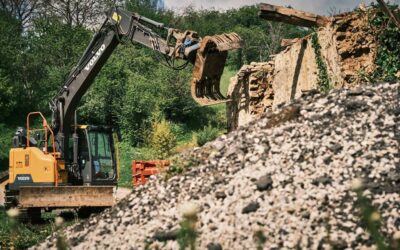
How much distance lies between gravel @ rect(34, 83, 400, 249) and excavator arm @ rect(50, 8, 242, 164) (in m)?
3.53

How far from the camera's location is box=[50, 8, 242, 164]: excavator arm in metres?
13.2

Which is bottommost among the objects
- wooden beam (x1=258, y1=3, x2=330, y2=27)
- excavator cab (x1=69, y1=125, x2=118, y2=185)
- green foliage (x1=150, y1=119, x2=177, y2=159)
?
green foliage (x1=150, y1=119, x2=177, y2=159)

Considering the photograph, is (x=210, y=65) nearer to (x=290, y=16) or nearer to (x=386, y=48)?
(x=290, y=16)

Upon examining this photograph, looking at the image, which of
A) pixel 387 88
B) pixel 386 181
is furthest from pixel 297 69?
pixel 386 181

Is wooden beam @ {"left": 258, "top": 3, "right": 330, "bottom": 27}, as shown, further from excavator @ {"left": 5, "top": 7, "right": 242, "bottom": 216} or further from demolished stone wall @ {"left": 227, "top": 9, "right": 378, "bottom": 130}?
excavator @ {"left": 5, "top": 7, "right": 242, "bottom": 216}

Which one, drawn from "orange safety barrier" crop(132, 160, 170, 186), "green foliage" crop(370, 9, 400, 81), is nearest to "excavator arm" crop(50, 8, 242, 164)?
"orange safety barrier" crop(132, 160, 170, 186)

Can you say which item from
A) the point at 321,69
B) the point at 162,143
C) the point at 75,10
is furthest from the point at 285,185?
the point at 75,10

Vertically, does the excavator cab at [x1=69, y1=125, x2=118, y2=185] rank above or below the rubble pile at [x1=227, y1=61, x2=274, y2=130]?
below

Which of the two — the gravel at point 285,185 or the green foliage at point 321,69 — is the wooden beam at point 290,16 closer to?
the green foliage at point 321,69

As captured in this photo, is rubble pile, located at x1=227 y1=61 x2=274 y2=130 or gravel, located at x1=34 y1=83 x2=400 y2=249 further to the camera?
rubble pile, located at x1=227 y1=61 x2=274 y2=130

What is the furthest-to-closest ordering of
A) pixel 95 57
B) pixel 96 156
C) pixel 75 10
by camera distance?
pixel 75 10 → pixel 95 57 → pixel 96 156

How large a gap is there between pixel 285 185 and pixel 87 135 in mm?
8080

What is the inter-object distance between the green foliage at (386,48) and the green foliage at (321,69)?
47.6 inches

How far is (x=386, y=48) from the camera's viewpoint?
12.2 meters
